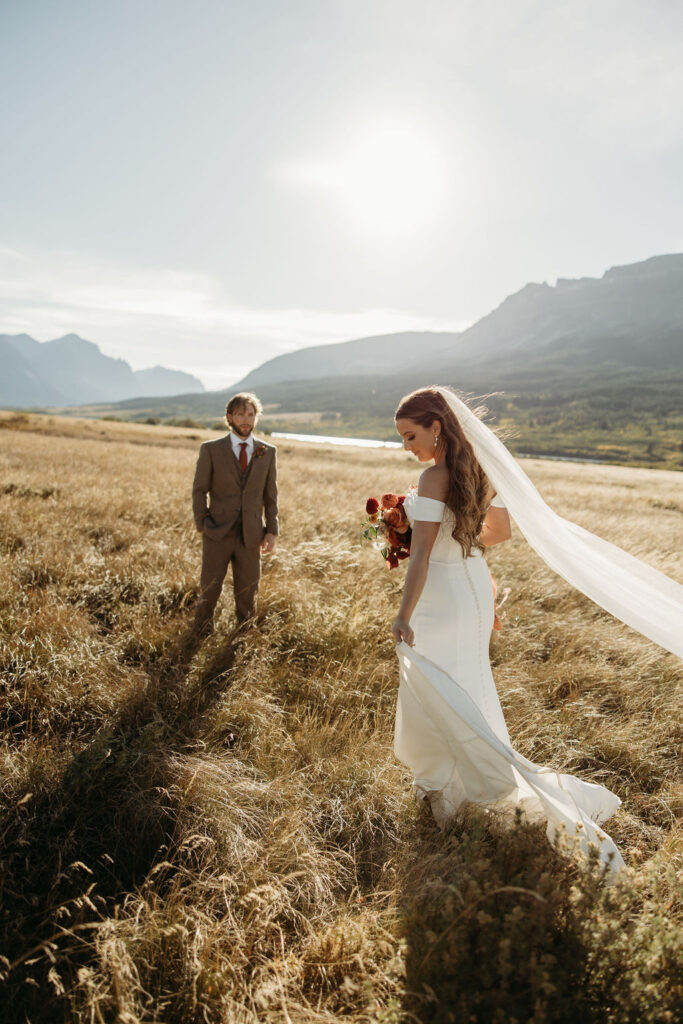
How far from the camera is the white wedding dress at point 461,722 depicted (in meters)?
3.02

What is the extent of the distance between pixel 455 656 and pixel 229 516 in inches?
111

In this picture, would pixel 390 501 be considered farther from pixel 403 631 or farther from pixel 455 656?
pixel 455 656

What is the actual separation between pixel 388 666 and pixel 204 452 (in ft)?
9.40

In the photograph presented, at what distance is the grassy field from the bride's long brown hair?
5.76ft

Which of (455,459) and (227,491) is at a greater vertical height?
(455,459)

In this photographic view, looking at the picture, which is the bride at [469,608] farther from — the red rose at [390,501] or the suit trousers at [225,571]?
the suit trousers at [225,571]

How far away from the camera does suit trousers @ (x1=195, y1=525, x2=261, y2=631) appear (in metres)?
5.24

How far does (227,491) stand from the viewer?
18.0 ft

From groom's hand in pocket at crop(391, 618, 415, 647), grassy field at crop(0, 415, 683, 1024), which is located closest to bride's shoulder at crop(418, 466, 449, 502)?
groom's hand in pocket at crop(391, 618, 415, 647)

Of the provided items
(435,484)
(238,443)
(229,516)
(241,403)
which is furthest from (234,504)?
(435,484)

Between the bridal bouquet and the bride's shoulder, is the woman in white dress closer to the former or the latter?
the bride's shoulder

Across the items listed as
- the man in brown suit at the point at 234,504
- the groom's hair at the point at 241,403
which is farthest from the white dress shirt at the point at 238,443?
the groom's hair at the point at 241,403

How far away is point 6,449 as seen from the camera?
16.5 metres

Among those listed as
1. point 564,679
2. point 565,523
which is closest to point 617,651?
point 564,679
